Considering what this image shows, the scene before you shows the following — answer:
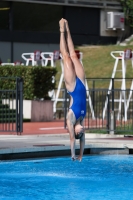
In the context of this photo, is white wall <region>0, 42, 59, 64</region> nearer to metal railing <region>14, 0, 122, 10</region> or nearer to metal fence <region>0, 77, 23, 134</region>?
metal railing <region>14, 0, 122, 10</region>

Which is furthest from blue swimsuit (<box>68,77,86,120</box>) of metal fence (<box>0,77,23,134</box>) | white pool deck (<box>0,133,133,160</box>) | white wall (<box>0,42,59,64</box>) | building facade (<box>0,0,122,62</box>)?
white wall (<box>0,42,59,64</box>)

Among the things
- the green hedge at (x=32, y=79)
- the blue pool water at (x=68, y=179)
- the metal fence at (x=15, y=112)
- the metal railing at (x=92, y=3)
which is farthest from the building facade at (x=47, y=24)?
the blue pool water at (x=68, y=179)

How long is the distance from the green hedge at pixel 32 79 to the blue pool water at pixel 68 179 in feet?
33.5

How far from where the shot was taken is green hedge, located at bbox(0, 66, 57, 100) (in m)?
26.2

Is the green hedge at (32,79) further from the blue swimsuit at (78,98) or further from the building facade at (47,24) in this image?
the blue swimsuit at (78,98)

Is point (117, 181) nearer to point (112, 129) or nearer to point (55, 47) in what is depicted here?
point (112, 129)

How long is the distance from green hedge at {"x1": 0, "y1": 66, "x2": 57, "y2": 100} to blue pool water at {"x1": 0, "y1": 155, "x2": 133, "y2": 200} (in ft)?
33.5

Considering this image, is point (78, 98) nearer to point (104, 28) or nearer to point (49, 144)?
point (49, 144)

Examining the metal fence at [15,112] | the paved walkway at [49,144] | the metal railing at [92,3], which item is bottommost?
the paved walkway at [49,144]

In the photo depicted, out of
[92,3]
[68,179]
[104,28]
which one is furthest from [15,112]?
[104,28]

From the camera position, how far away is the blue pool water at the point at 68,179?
37.1 feet

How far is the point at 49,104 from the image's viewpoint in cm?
2650

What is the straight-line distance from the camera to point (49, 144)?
17172 millimetres

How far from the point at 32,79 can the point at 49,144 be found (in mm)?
9254
